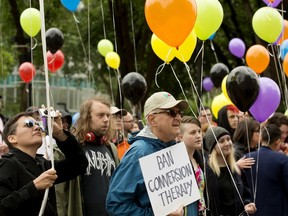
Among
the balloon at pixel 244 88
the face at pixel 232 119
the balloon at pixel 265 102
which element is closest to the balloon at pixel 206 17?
the balloon at pixel 265 102

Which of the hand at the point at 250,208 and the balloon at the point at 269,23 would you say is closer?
the hand at the point at 250,208

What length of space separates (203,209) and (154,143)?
4.52 ft

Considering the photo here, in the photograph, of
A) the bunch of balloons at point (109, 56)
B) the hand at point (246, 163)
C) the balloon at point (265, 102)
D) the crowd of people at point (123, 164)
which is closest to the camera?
the crowd of people at point (123, 164)

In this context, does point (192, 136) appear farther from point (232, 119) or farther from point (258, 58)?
point (258, 58)

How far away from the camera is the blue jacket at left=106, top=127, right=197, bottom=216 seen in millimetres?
4582

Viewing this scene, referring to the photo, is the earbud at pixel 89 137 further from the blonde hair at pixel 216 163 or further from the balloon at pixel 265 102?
the balloon at pixel 265 102

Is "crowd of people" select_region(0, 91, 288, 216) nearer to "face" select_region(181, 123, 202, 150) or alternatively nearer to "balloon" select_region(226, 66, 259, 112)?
"face" select_region(181, 123, 202, 150)

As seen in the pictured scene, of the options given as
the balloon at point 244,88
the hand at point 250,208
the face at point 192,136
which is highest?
the balloon at point 244,88

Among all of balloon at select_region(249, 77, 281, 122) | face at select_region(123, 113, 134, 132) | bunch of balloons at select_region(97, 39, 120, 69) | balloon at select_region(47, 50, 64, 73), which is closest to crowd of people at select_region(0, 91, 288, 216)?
balloon at select_region(249, 77, 281, 122)

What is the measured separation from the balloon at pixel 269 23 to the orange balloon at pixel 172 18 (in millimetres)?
3276

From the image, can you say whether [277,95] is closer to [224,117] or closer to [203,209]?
[224,117]

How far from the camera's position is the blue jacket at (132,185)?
15.0ft

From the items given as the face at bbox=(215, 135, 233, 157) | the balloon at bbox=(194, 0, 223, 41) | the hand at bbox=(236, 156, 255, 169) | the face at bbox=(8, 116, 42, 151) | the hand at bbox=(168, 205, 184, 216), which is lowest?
the hand at bbox=(168, 205, 184, 216)

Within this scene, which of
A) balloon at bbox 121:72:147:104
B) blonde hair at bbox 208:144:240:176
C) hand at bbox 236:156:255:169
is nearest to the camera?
blonde hair at bbox 208:144:240:176
